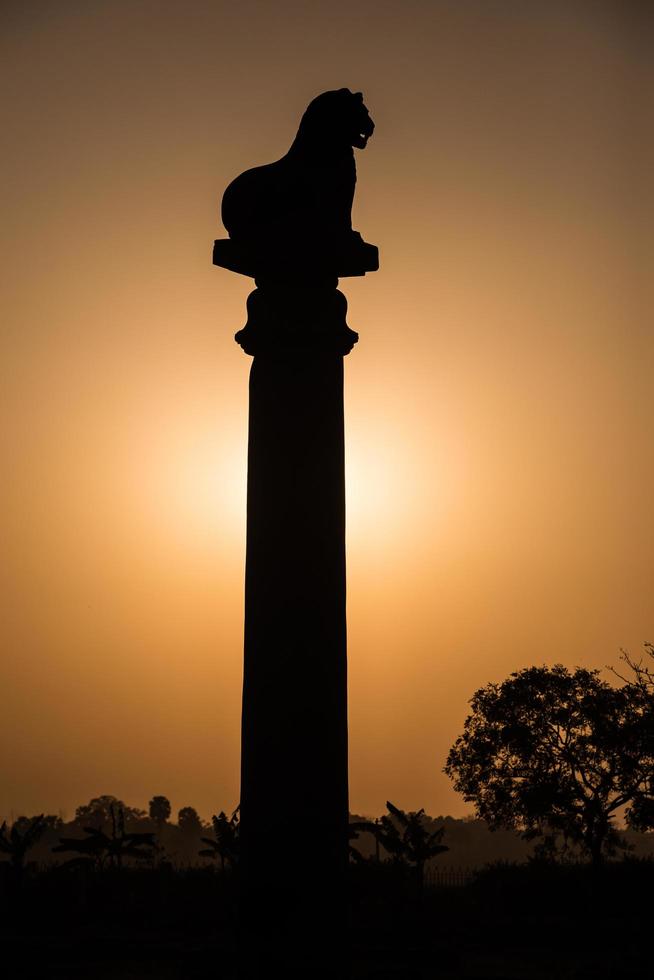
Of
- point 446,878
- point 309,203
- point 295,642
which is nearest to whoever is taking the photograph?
point 295,642

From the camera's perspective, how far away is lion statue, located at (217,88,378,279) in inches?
401

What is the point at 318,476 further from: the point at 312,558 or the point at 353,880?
the point at 353,880

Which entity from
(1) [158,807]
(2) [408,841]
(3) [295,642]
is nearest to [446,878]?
(2) [408,841]

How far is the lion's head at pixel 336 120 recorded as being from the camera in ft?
34.6

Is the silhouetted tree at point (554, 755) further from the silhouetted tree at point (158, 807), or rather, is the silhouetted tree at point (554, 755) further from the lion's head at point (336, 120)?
the silhouetted tree at point (158, 807)

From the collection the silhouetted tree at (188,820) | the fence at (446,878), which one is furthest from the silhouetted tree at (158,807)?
the fence at (446,878)

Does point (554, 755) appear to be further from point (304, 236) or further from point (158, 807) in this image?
point (158, 807)

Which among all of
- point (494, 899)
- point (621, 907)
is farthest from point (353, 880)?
point (621, 907)

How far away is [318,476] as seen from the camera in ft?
31.6

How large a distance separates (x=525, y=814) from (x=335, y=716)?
153 ft

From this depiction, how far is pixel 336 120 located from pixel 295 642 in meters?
5.10

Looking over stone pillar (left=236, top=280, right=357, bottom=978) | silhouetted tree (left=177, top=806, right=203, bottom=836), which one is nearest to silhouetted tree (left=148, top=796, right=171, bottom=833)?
silhouetted tree (left=177, top=806, right=203, bottom=836)

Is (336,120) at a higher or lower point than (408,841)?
higher

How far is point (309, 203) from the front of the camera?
10367mm
